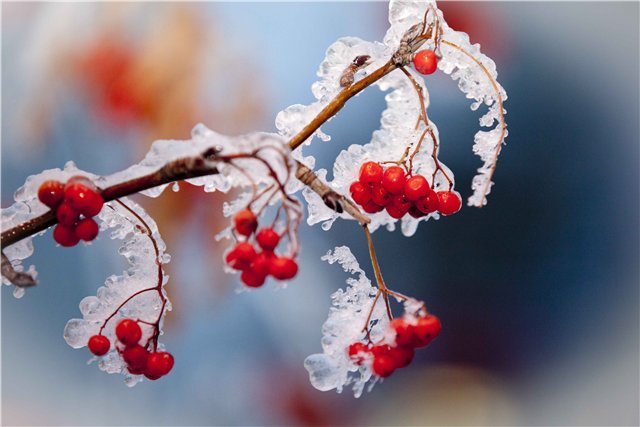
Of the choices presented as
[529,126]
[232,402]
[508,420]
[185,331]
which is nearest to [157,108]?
[185,331]

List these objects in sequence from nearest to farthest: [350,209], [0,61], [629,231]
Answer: [350,209] < [0,61] < [629,231]

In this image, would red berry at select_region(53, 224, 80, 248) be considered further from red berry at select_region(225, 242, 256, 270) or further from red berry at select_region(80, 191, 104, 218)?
red berry at select_region(225, 242, 256, 270)

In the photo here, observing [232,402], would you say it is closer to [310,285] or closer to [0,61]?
[310,285]

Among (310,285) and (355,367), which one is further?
(310,285)

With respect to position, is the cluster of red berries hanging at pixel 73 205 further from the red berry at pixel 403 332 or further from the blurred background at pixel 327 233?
the blurred background at pixel 327 233

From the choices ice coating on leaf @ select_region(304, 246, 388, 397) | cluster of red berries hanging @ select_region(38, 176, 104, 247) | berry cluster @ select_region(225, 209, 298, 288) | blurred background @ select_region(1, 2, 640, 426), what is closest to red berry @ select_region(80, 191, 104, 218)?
cluster of red berries hanging @ select_region(38, 176, 104, 247)

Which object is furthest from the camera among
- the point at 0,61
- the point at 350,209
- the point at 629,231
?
the point at 629,231

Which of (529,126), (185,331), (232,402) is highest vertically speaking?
(529,126)

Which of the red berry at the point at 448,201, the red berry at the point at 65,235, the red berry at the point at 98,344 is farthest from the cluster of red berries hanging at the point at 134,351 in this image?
the red berry at the point at 448,201
